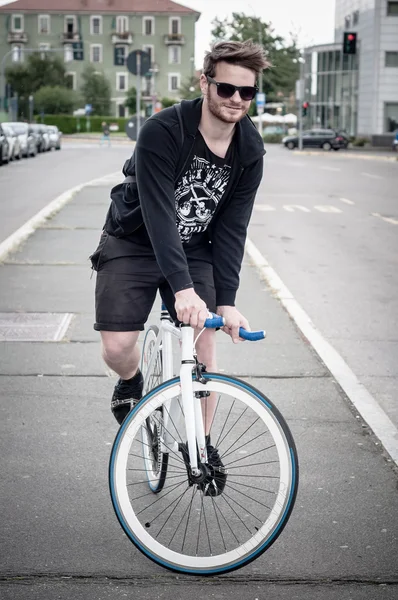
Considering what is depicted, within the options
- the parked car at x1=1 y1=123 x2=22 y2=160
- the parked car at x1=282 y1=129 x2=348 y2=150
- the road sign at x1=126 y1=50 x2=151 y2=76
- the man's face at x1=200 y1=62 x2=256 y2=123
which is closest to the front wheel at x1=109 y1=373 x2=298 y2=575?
→ the man's face at x1=200 y1=62 x2=256 y2=123

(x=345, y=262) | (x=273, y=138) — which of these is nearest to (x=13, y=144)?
(x=345, y=262)

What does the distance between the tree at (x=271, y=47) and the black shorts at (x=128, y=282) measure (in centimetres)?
9659

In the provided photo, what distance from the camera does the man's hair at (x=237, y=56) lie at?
358 cm

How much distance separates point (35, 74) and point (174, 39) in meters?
19.4

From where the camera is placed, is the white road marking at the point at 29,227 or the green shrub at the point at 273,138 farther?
the green shrub at the point at 273,138

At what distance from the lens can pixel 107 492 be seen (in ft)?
14.3

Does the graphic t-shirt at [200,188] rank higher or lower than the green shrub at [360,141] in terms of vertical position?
higher

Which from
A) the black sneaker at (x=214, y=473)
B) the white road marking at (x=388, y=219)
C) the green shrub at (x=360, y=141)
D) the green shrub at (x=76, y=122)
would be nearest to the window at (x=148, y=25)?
the green shrub at (x=76, y=122)

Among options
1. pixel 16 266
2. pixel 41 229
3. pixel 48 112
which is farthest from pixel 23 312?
pixel 48 112

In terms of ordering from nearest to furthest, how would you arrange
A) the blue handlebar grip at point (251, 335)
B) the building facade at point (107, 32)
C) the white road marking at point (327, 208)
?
the blue handlebar grip at point (251, 335) < the white road marking at point (327, 208) < the building facade at point (107, 32)

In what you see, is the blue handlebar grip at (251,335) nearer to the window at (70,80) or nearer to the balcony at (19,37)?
the window at (70,80)

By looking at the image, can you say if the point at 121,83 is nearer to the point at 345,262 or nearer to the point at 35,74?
the point at 35,74

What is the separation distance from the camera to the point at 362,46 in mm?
74625

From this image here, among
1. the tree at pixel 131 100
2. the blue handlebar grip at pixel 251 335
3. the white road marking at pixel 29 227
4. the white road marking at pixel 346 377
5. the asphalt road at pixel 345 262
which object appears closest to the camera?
the blue handlebar grip at pixel 251 335
